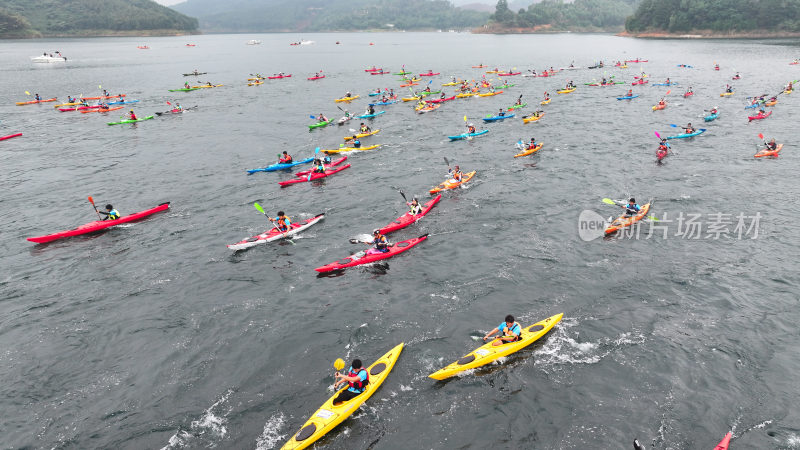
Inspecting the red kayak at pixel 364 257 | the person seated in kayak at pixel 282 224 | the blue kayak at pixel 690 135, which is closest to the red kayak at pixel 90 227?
the person seated in kayak at pixel 282 224

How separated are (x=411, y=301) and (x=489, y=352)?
5.77m

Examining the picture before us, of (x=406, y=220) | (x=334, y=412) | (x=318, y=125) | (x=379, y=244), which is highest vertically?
(x=318, y=125)

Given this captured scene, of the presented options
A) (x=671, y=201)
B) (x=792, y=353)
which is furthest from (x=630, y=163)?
(x=792, y=353)

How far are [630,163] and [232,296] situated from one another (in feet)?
125

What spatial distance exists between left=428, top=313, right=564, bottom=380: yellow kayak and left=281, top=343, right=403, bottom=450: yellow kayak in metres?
2.10

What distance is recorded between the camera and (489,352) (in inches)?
719

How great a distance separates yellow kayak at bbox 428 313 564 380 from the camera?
1762cm

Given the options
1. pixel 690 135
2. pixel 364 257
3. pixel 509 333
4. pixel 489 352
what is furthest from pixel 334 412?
pixel 690 135

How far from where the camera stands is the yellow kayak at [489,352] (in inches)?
694

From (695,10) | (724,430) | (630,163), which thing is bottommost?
(724,430)

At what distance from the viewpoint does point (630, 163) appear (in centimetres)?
4153

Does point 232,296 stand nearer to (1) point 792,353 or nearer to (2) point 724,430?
(2) point 724,430

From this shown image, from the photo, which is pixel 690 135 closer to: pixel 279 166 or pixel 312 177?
pixel 312 177

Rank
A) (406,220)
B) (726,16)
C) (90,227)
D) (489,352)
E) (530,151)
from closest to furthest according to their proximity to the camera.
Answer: (489,352)
(90,227)
(406,220)
(530,151)
(726,16)
